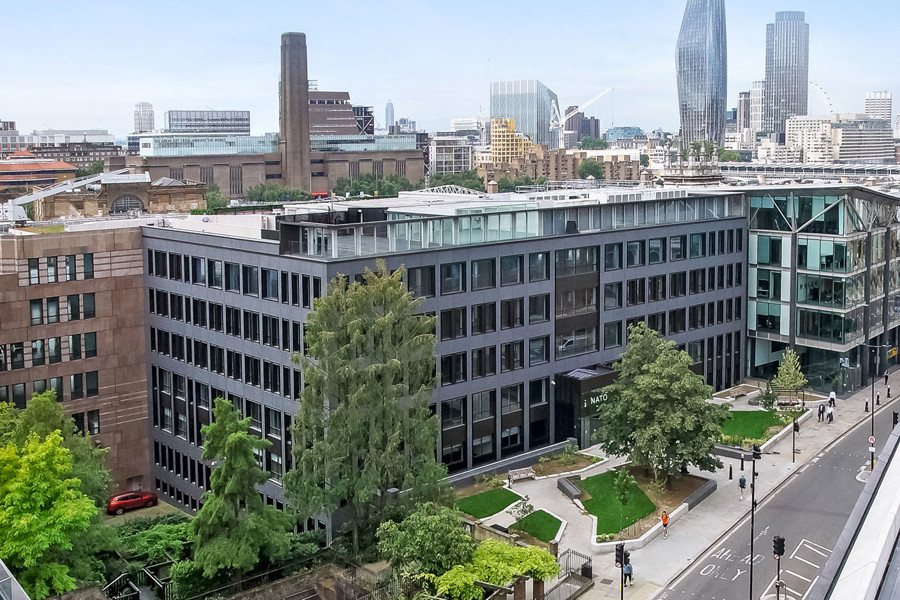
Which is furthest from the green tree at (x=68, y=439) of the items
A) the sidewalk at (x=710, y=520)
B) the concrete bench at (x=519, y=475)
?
the sidewalk at (x=710, y=520)

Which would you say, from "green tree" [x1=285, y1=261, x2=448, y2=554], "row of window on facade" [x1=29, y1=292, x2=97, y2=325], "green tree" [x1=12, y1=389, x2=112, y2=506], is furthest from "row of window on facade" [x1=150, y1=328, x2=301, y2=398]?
"green tree" [x1=12, y1=389, x2=112, y2=506]

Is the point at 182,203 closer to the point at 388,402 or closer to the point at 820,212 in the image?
the point at 820,212

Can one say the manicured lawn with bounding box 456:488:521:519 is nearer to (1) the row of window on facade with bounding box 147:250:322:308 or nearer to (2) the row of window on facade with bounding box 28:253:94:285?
(1) the row of window on facade with bounding box 147:250:322:308

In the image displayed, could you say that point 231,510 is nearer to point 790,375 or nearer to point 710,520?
point 710,520

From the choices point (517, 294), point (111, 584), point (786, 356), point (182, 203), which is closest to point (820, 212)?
point (786, 356)

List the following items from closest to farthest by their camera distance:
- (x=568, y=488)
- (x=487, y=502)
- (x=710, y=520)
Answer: (x=710, y=520) < (x=487, y=502) < (x=568, y=488)

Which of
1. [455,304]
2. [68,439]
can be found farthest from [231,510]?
[455,304]

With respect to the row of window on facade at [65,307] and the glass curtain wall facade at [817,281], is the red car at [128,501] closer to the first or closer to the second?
the row of window on facade at [65,307]
